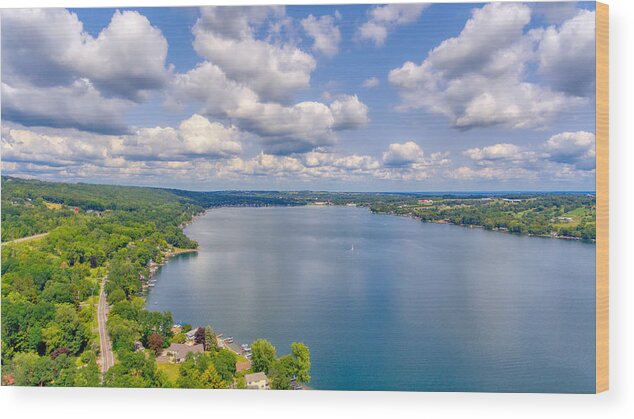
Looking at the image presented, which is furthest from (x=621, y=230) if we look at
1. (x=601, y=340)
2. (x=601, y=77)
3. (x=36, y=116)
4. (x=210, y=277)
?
(x=36, y=116)

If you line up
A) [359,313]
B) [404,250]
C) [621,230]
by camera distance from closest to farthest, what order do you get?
[621,230] → [359,313] → [404,250]

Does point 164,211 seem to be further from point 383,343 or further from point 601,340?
point 601,340

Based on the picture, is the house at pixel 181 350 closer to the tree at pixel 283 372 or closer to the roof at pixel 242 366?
the roof at pixel 242 366

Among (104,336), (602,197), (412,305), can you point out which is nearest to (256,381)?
(104,336)

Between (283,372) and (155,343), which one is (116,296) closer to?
(155,343)

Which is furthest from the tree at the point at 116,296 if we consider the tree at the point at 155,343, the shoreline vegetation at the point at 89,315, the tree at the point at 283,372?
the tree at the point at 283,372

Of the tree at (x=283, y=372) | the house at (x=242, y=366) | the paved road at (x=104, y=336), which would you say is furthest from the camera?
the paved road at (x=104, y=336)
